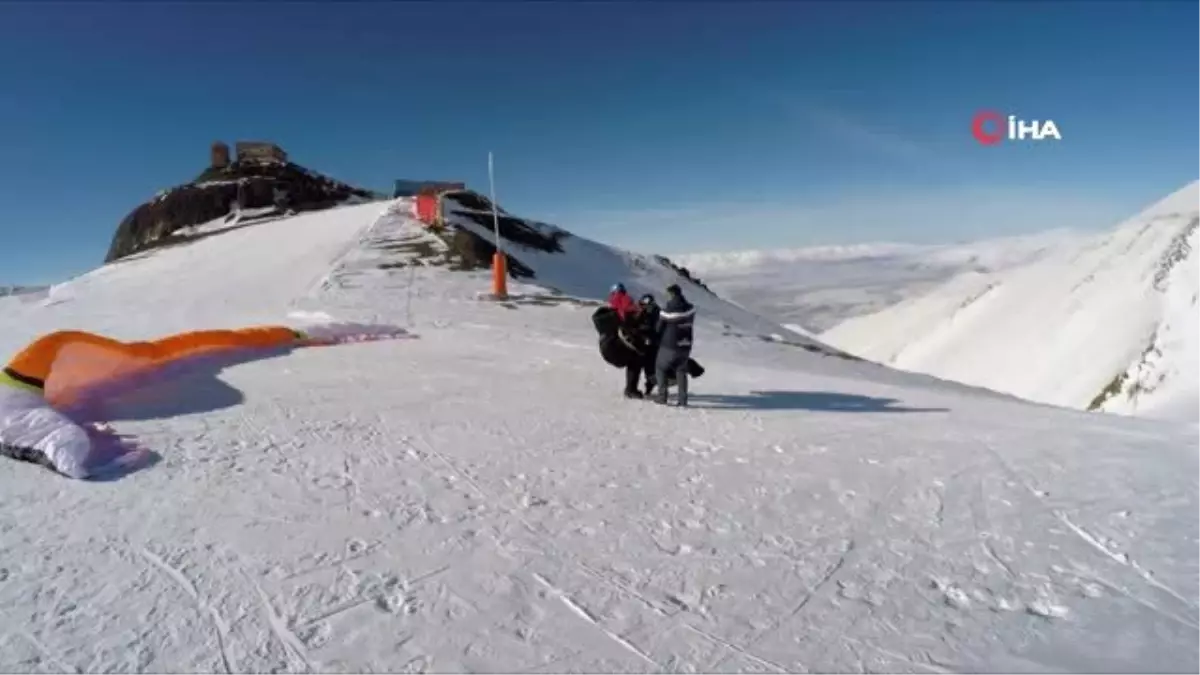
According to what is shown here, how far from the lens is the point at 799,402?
11336 mm

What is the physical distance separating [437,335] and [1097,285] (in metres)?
96.6

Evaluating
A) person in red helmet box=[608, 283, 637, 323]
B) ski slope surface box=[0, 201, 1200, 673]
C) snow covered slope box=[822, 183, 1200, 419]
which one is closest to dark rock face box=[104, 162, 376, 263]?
person in red helmet box=[608, 283, 637, 323]

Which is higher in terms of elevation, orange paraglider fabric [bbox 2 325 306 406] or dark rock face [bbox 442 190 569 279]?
dark rock face [bbox 442 190 569 279]

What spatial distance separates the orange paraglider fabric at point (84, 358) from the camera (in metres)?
8.74

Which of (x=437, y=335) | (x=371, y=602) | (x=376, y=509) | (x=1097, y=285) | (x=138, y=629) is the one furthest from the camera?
(x=1097, y=285)

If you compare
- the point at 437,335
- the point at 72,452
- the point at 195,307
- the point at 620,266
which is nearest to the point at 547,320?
the point at 437,335

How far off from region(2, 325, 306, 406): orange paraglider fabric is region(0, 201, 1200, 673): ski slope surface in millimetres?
1024

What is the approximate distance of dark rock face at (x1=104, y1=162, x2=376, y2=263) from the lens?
187 ft

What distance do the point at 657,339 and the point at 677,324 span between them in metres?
0.72

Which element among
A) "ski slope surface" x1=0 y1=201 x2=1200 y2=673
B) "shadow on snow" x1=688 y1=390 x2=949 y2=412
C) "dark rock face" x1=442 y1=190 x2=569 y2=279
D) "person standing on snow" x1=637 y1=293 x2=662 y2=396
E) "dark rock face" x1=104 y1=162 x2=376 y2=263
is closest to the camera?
"ski slope surface" x1=0 y1=201 x2=1200 y2=673

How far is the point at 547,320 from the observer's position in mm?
20938

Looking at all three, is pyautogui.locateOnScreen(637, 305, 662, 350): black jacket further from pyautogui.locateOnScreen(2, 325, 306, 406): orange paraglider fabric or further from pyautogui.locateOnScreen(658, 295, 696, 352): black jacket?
pyautogui.locateOnScreen(2, 325, 306, 406): orange paraglider fabric

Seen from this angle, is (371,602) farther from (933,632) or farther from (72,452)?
(72,452)

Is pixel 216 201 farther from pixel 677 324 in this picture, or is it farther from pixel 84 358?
pixel 677 324
